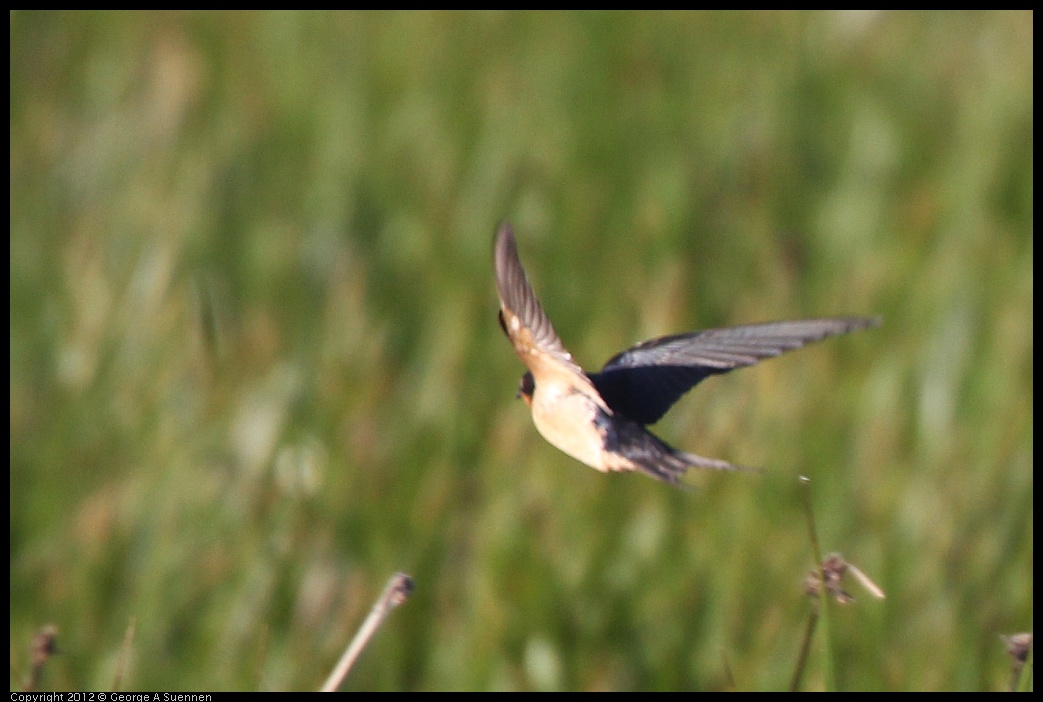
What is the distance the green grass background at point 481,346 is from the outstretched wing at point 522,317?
541mm

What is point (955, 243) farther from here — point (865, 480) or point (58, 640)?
point (58, 640)

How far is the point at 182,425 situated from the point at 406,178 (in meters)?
1.28

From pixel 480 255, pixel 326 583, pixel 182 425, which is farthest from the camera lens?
pixel 480 255

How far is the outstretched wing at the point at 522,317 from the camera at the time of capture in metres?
0.68

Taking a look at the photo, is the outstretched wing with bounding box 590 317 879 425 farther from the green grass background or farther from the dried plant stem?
the green grass background

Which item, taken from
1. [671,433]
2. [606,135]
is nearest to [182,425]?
[671,433]

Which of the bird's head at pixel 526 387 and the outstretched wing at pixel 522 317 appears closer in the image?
the outstretched wing at pixel 522 317

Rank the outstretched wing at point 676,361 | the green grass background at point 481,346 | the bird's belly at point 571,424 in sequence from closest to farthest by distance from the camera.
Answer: the bird's belly at point 571,424 < the outstretched wing at point 676,361 < the green grass background at point 481,346

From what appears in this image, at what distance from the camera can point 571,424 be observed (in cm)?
69

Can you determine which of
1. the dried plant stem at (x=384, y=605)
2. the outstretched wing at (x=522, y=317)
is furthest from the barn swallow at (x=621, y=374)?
the dried plant stem at (x=384, y=605)

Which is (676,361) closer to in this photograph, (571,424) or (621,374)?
(621,374)

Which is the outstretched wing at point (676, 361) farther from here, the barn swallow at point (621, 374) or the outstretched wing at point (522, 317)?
the outstretched wing at point (522, 317)

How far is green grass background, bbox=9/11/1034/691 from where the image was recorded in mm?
1975

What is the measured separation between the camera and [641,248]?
125 inches
